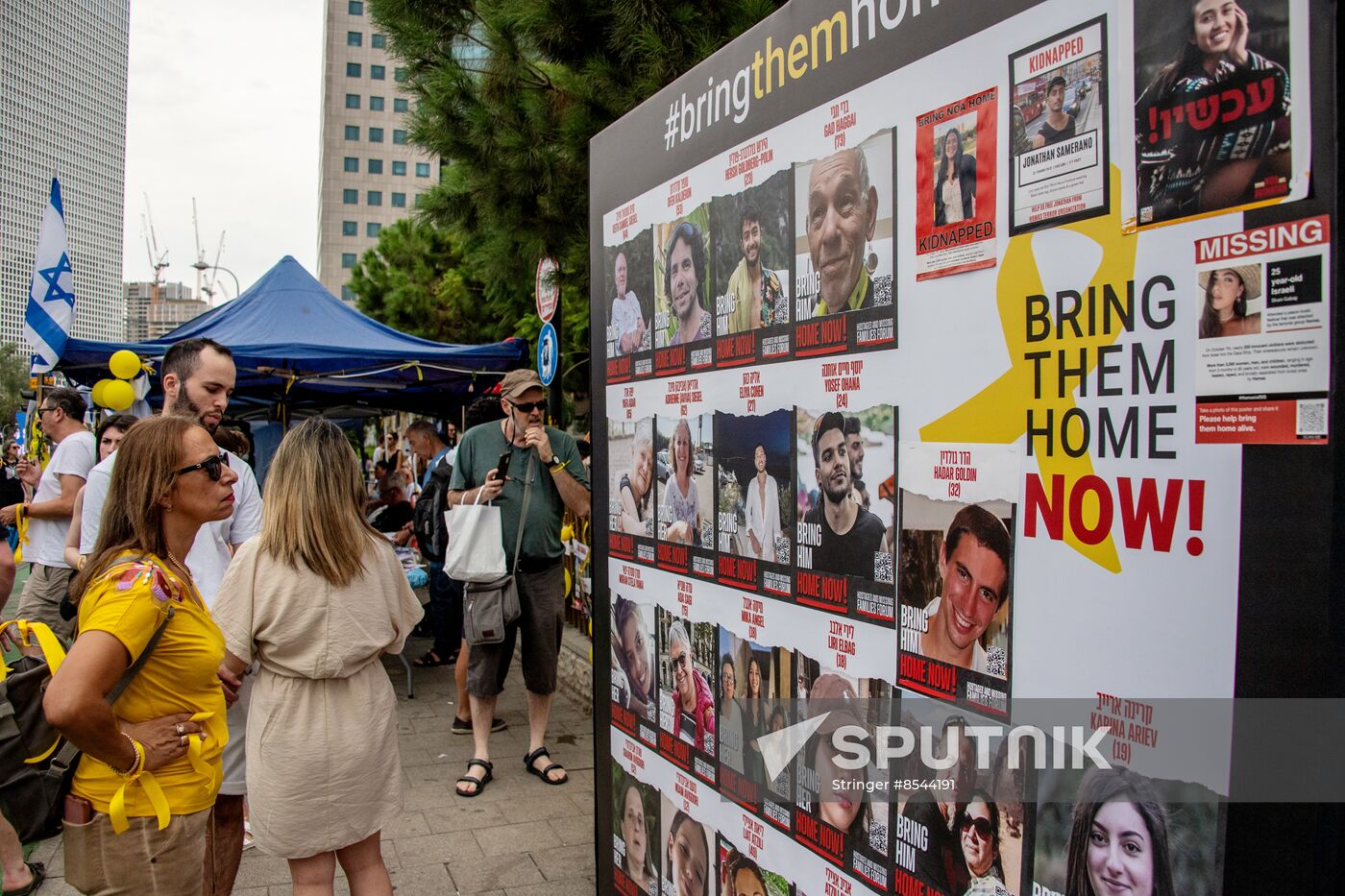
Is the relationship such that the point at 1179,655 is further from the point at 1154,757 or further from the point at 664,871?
the point at 664,871

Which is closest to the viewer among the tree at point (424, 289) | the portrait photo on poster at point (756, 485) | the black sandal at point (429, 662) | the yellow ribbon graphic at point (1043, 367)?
the yellow ribbon graphic at point (1043, 367)

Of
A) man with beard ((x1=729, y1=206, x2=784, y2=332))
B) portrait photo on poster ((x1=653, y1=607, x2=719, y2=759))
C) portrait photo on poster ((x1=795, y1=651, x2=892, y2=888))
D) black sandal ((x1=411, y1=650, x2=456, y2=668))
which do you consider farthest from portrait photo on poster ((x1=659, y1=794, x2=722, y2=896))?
black sandal ((x1=411, y1=650, x2=456, y2=668))

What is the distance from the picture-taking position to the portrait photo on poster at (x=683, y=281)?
2785mm

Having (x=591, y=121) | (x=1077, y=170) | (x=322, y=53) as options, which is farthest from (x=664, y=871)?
(x=322, y=53)

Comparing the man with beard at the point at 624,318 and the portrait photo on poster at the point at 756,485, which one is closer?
the portrait photo on poster at the point at 756,485

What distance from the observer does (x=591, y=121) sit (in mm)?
5879

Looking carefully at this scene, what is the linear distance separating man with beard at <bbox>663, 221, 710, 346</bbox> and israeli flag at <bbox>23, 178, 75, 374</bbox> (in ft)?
22.2

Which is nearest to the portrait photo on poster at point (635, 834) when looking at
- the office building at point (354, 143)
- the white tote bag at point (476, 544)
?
the white tote bag at point (476, 544)

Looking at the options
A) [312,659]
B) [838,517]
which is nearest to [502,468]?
[312,659]

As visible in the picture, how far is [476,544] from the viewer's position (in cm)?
480

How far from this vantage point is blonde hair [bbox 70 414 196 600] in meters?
2.46

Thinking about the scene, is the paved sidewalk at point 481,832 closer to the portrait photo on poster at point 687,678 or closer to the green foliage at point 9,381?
the portrait photo on poster at point 687,678

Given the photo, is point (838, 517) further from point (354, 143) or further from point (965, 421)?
point (354, 143)

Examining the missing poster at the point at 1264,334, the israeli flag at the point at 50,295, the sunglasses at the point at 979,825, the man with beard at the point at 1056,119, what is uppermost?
the israeli flag at the point at 50,295
